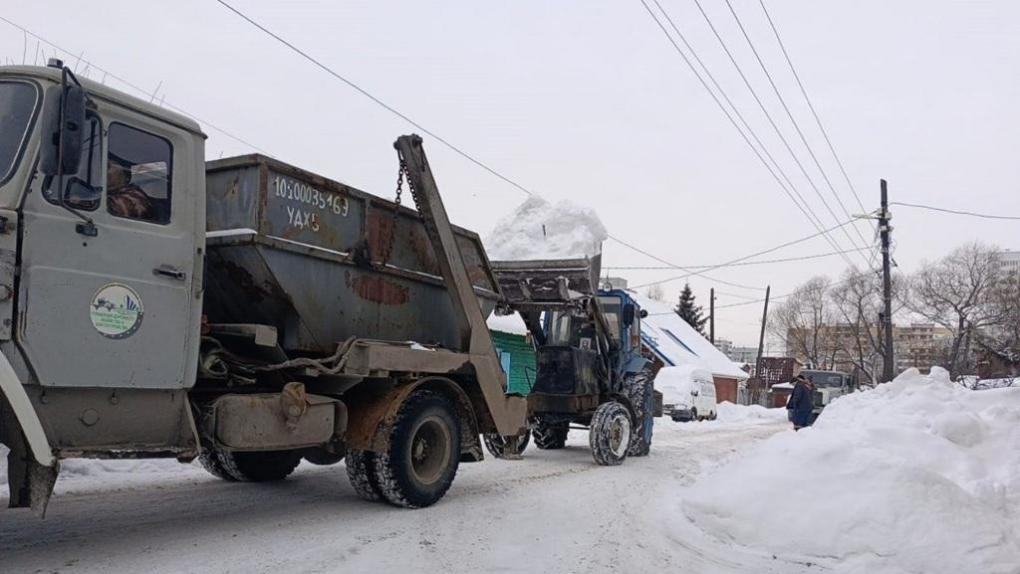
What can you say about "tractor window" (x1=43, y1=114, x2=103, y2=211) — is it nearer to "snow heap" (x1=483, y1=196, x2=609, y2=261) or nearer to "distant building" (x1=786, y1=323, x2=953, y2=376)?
"snow heap" (x1=483, y1=196, x2=609, y2=261)

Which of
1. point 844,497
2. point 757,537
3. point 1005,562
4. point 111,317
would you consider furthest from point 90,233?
point 1005,562

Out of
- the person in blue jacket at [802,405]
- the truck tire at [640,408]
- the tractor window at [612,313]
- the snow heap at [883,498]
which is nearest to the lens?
the snow heap at [883,498]

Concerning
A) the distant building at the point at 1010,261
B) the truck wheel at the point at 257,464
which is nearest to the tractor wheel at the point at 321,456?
the truck wheel at the point at 257,464

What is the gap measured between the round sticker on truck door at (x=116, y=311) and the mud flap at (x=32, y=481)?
0.83 meters

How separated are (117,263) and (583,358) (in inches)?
333

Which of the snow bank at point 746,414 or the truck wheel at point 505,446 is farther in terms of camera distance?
the snow bank at point 746,414

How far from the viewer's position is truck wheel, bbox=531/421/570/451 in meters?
14.0

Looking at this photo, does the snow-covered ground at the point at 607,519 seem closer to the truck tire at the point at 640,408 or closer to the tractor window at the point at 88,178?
the tractor window at the point at 88,178

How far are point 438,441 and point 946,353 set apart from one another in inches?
2262

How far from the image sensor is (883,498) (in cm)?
648

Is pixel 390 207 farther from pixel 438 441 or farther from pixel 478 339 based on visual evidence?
pixel 438 441

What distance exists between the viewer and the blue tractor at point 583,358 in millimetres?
11719

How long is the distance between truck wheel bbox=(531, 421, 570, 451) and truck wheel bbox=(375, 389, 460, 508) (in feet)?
20.3

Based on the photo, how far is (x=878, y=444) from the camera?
26.9 feet
